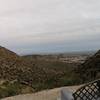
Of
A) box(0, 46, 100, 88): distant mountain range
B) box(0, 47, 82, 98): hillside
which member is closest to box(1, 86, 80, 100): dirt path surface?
box(0, 47, 82, 98): hillside

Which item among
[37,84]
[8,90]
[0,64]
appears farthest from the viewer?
[0,64]

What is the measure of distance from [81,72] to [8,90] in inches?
256

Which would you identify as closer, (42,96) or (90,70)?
(42,96)

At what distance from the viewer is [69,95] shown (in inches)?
573

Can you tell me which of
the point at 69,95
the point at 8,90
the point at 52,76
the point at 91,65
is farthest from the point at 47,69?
the point at 69,95

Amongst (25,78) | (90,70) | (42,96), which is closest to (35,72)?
(25,78)

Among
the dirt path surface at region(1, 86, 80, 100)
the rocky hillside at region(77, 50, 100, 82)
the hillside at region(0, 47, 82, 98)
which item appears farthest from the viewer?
the rocky hillside at region(77, 50, 100, 82)

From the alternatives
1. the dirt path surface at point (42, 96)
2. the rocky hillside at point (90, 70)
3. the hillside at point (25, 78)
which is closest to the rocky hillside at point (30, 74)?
the hillside at point (25, 78)

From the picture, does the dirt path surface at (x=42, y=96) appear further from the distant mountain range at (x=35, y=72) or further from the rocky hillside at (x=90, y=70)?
the rocky hillside at (x=90, y=70)

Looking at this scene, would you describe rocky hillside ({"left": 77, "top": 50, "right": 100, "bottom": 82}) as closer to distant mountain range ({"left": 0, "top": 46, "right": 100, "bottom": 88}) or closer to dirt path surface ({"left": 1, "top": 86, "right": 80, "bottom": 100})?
distant mountain range ({"left": 0, "top": 46, "right": 100, "bottom": 88})

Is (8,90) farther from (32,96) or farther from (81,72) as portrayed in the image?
(81,72)

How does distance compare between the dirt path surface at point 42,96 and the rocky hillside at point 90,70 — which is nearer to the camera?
the dirt path surface at point 42,96

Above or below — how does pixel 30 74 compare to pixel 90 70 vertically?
below

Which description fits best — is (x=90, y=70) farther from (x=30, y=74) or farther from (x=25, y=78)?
(x=25, y=78)
